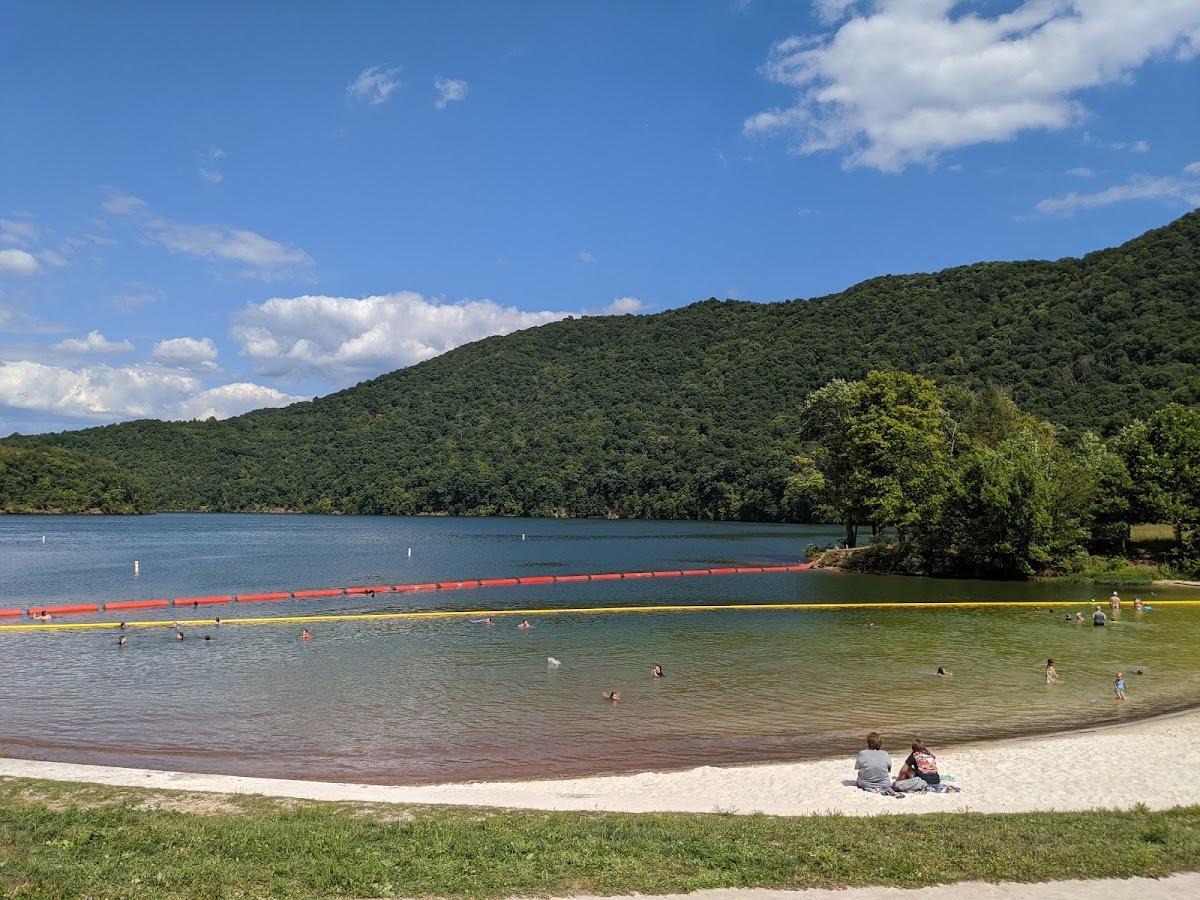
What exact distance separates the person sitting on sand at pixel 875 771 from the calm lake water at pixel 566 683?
3629mm

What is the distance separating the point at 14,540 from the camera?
114m

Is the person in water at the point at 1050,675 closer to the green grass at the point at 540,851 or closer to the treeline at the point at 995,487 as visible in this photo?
the green grass at the point at 540,851

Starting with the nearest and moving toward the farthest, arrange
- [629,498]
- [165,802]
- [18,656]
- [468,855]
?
[468,855] → [165,802] → [18,656] → [629,498]

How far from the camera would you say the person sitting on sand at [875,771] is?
55.0 ft

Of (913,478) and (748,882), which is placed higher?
(913,478)

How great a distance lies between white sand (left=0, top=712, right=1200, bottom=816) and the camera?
1551cm

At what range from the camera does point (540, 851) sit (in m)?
11.5

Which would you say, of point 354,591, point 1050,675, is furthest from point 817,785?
point 354,591

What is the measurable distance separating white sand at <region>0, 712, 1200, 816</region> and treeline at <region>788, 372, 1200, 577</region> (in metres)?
43.0

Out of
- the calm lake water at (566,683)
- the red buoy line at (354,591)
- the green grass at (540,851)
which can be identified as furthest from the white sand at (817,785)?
the red buoy line at (354,591)

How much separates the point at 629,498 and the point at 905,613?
153 meters

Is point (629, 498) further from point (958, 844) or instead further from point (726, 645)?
point (958, 844)

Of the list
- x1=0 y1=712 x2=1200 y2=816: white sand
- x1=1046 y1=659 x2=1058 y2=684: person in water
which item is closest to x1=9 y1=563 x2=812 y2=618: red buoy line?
x1=0 y1=712 x2=1200 y2=816: white sand

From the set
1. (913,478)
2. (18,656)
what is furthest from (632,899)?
(913,478)
